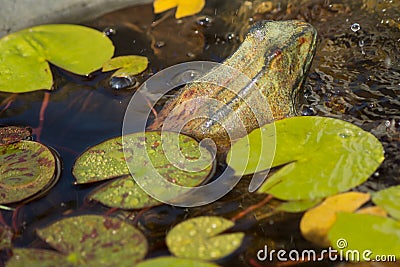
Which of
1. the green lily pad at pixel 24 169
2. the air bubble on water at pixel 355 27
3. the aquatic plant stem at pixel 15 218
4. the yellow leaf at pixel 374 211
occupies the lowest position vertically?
the aquatic plant stem at pixel 15 218

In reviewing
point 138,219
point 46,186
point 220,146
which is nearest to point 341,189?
point 220,146

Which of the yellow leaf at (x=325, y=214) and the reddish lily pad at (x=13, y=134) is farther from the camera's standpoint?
the reddish lily pad at (x=13, y=134)

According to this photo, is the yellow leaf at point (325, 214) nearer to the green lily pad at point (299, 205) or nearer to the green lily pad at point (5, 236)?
the green lily pad at point (299, 205)

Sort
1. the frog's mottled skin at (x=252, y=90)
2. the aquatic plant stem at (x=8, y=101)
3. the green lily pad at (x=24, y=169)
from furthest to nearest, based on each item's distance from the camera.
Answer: the aquatic plant stem at (x=8, y=101)
the frog's mottled skin at (x=252, y=90)
the green lily pad at (x=24, y=169)

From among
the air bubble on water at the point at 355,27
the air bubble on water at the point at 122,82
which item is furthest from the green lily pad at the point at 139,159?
the air bubble on water at the point at 355,27

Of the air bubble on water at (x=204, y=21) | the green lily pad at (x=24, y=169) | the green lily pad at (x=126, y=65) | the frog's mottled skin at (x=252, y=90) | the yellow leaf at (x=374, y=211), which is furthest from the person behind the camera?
the air bubble on water at (x=204, y=21)

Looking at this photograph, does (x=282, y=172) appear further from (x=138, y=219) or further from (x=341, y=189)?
(x=138, y=219)
